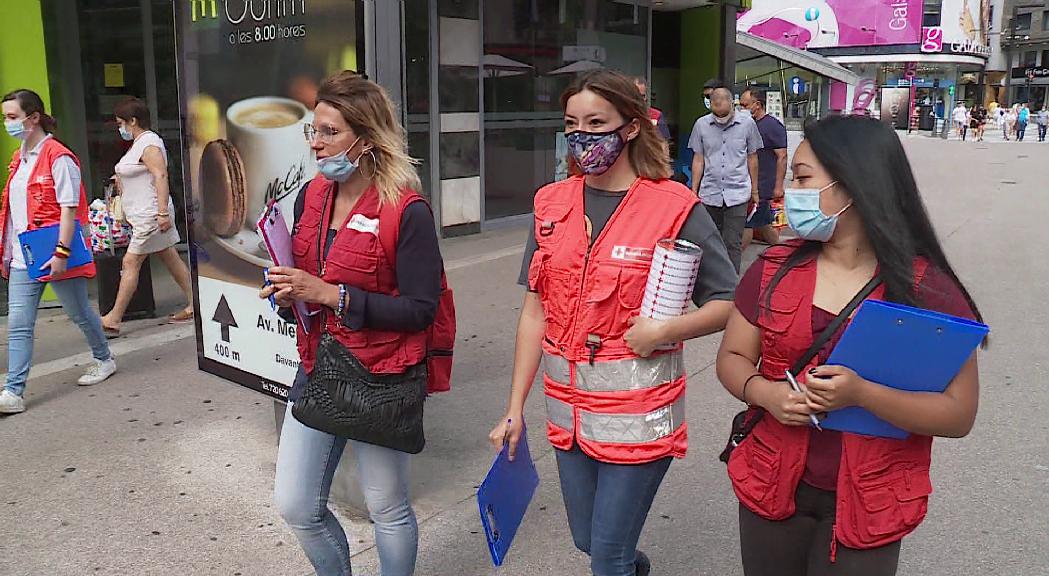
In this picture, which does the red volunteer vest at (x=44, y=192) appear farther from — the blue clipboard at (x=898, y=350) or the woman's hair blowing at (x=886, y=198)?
the blue clipboard at (x=898, y=350)

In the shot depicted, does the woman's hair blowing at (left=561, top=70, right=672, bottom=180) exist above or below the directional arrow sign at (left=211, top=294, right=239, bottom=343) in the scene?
above

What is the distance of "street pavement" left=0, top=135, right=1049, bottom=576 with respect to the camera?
3641mm

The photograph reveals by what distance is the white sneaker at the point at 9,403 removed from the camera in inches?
206

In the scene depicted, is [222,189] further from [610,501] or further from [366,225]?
[610,501]

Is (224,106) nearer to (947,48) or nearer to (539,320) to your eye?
(539,320)

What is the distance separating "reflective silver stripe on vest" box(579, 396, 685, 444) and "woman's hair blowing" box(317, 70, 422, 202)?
89 cm

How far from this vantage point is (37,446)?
4.80 m

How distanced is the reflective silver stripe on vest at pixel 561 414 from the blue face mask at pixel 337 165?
93 centimetres

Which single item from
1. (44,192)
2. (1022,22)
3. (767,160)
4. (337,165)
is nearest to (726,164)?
(767,160)

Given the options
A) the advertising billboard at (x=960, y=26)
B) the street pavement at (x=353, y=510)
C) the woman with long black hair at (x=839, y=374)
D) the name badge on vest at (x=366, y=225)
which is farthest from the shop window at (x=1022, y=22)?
the name badge on vest at (x=366, y=225)

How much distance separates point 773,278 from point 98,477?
3.62 m

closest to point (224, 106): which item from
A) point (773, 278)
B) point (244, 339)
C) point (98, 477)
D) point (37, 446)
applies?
point (244, 339)

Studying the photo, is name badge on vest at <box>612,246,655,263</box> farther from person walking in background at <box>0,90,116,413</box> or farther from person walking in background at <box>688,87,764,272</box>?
person walking in background at <box>688,87,764,272</box>

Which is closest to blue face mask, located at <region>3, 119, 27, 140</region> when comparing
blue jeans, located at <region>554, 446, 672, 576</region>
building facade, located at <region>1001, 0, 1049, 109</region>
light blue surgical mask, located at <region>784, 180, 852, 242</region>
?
blue jeans, located at <region>554, 446, 672, 576</region>
